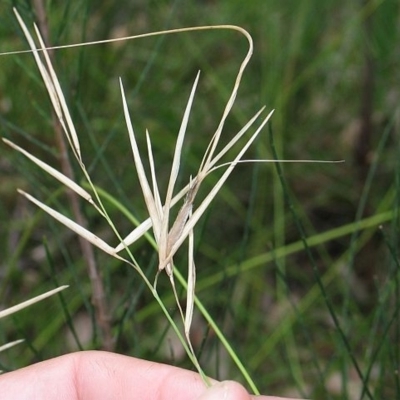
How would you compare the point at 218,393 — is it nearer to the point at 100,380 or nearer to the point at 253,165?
the point at 100,380

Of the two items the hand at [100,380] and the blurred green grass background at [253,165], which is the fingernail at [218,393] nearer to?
the hand at [100,380]

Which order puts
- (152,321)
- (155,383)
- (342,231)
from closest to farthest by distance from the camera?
1. (155,383)
2. (342,231)
3. (152,321)

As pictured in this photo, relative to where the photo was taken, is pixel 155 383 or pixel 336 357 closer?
pixel 155 383

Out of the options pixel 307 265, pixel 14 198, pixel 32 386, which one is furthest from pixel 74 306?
pixel 32 386

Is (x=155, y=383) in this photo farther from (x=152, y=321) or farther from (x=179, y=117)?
(x=179, y=117)

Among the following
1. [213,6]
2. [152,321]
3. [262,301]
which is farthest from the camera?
[213,6]

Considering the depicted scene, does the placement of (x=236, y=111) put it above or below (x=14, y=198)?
above

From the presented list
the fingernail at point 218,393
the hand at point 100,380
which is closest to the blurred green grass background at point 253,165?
the hand at point 100,380
